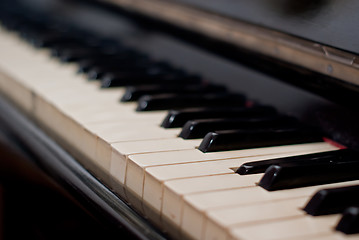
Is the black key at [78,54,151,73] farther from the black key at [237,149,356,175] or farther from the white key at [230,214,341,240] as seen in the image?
the white key at [230,214,341,240]

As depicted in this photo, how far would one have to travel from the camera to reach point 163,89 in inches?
48.3

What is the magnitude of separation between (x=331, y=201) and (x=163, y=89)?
2.15 feet

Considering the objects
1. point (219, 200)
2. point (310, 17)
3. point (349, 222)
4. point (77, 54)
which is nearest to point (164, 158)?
point (219, 200)

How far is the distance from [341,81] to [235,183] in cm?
34

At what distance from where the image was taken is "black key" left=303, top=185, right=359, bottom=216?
24.7 inches

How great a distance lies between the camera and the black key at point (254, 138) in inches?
33.3

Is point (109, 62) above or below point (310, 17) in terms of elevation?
below

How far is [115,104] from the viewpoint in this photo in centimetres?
112

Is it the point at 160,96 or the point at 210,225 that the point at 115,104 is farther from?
the point at 210,225

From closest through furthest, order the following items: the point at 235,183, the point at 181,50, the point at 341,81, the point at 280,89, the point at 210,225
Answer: the point at 210,225, the point at 235,183, the point at 341,81, the point at 280,89, the point at 181,50

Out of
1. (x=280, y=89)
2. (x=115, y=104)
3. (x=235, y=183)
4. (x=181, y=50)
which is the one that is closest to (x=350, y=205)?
(x=235, y=183)

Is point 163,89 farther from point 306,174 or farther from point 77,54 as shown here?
point 306,174

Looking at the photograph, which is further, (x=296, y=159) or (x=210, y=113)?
(x=210, y=113)

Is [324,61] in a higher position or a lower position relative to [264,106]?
higher
